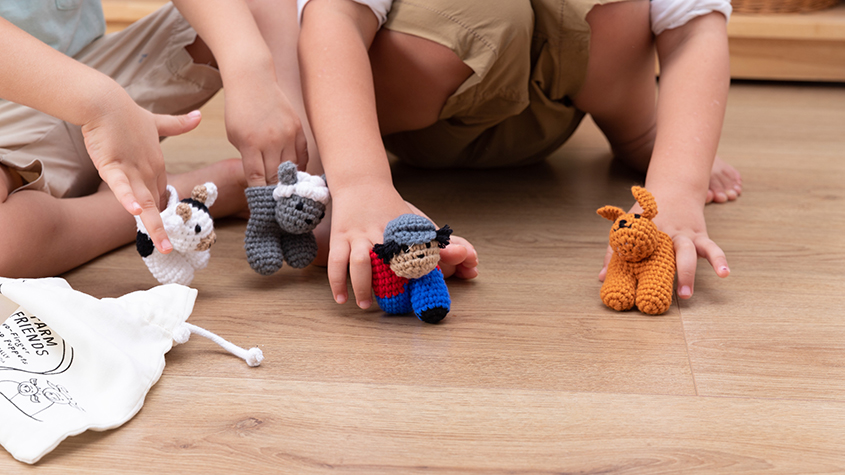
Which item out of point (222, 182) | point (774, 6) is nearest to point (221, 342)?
point (222, 182)

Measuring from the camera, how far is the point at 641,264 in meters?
0.66

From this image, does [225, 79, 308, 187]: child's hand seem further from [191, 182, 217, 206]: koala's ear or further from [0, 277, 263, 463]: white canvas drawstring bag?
[0, 277, 263, 463]: white canvas drawstring bag

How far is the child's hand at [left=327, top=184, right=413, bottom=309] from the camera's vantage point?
63 centimetres

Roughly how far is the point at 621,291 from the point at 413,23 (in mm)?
373

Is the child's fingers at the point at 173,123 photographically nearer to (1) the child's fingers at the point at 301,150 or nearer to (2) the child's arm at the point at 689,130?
(1) the child's fingers at the point at 301,150

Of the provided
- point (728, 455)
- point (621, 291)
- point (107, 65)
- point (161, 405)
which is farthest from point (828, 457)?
point (107, 65)

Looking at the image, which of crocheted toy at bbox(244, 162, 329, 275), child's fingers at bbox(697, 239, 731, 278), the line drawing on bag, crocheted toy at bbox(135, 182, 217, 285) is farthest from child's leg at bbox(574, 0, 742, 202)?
the line drawing on bag

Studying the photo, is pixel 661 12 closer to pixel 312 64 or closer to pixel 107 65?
pixel 312 64

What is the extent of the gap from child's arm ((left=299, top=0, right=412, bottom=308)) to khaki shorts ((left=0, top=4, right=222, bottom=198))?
285mm

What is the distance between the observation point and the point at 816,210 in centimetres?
92

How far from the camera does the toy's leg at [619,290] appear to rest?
650 mm

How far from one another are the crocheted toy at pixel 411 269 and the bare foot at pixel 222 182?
12.7 inches

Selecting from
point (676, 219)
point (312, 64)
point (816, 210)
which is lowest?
point (816, 210)

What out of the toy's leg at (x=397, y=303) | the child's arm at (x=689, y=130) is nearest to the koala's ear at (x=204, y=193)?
the toy's leg at (x=397, y=303)
